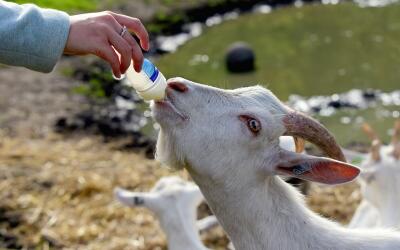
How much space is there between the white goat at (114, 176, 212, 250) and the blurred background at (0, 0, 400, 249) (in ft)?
2.92

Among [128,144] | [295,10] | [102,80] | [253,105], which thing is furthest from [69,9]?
[253,105]

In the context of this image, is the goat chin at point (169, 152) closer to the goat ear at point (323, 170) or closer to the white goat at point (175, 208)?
the goat ear at point (323, 170)

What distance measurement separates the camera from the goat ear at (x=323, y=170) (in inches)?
128

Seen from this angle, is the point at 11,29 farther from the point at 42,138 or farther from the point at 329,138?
the point at 42,138

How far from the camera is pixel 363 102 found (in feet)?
34.1

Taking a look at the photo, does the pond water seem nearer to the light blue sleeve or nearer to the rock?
the rock

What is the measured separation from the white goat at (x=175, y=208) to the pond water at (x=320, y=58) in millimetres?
3621

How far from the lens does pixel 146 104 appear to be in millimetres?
10406

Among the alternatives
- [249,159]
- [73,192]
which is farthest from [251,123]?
[73,192]

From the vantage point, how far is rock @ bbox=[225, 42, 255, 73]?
37.9 ft

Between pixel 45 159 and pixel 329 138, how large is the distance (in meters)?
5.35

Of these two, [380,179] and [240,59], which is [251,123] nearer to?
[380,179]

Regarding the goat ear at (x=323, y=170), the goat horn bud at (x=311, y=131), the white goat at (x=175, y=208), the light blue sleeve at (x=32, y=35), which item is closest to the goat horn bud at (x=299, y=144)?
the goat horn bud at (x=311, y=131)

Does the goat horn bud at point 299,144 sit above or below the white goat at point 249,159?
above
